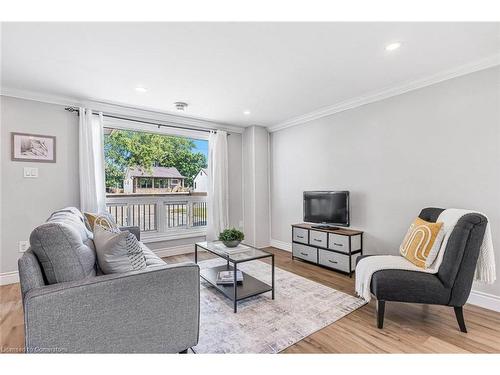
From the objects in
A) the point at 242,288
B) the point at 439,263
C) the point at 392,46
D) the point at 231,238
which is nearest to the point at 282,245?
the point at 231,238

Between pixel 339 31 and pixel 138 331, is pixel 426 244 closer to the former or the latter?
pixel 339 31

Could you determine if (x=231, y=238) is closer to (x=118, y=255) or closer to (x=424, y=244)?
(x=118, y=255)

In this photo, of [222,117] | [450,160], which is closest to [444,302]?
[450,160]

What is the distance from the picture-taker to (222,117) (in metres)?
4.13

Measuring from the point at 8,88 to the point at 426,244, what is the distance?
461cm

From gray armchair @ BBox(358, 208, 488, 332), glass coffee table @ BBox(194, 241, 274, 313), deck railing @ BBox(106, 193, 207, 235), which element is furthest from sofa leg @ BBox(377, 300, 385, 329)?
deck railing @ BBox(106, 193, 207, 235)

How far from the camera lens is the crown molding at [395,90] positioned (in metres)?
2.32

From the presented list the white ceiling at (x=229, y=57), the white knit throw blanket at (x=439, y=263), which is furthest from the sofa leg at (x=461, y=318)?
the white ceiling at (x=229, y=57)

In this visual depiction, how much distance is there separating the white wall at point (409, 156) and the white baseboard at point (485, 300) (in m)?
0.05

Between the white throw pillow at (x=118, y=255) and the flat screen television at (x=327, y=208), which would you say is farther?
the flat screen television at (x=327, y=208)

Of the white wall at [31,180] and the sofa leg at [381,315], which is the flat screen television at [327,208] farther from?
the white wall at [31,180]

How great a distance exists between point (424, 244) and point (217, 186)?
10.2ft

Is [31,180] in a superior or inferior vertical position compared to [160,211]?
superior

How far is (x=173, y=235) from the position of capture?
164 inches
